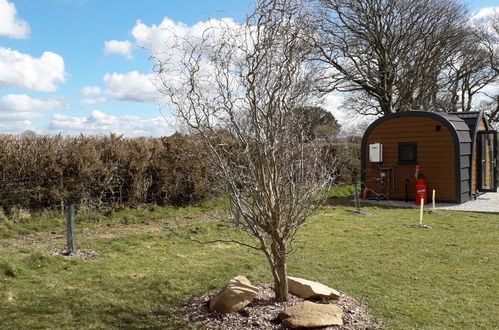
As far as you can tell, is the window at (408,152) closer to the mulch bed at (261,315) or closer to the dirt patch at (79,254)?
the mulch bed at (261,315)

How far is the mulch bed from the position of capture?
3869 millimetres

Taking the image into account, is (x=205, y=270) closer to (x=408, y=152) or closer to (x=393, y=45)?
(x=408, y=152)

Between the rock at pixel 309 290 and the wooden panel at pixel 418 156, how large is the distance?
10.4m

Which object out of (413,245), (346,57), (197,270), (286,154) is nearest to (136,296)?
(197,270)

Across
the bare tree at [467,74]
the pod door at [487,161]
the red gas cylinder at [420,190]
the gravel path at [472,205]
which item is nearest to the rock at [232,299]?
the gravel path at [472,205]

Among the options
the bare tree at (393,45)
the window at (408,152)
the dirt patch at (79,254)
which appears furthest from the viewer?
the bare tree at (393,45)

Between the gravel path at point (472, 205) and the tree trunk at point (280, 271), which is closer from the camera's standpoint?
the tree trunk at point (280, 271)

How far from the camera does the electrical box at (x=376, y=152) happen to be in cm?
1439

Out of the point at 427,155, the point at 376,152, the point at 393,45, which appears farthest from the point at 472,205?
the point at 393,45

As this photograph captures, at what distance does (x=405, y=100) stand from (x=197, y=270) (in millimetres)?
18339

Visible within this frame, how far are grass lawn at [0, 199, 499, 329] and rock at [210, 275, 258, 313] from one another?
1.19 ft

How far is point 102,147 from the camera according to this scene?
10.3 metres

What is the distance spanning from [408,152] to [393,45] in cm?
785

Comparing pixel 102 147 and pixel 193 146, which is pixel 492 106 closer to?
pixel 193 146
